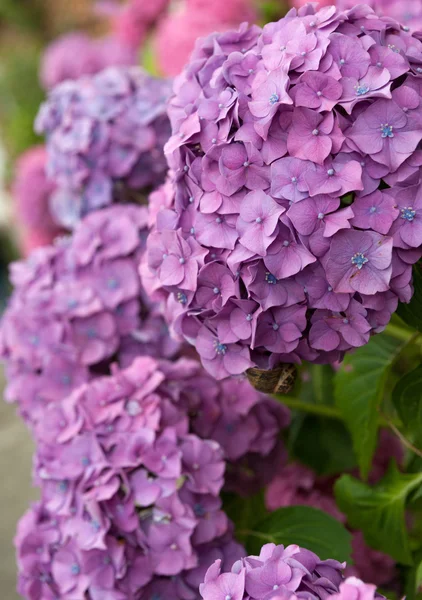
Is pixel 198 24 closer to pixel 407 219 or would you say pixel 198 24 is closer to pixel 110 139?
pixel 110 139

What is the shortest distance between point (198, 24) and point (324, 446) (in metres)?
0.80

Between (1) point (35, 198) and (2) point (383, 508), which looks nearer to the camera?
(2) point (383, 508)

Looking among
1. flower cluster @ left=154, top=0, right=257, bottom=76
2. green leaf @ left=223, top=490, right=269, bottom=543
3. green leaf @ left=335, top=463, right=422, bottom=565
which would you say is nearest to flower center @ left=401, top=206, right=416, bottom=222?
green leaf @ left=335, top=463, right=422, bottom=565

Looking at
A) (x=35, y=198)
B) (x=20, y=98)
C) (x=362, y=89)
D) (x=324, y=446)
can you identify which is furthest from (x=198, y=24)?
(x=20, y=98)

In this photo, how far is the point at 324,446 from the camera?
2.82 feet

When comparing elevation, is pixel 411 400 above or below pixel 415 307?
below

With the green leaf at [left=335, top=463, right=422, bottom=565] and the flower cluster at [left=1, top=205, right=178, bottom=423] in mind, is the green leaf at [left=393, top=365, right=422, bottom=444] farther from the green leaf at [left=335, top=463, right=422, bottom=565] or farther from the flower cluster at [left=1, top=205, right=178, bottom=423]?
the flower cluster at [left=1, top=205, right=178, bottom=423]

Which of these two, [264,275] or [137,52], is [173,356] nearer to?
[264,275]

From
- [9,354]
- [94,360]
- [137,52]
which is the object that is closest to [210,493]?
[94,360]

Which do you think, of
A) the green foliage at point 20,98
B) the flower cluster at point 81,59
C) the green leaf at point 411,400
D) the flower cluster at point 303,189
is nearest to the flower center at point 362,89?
the flower cluster at point 303,189

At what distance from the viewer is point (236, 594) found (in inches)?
16.4

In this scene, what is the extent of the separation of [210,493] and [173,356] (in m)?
0.21

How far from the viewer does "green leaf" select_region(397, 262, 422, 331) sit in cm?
52

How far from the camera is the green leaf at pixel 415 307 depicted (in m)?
0.52
